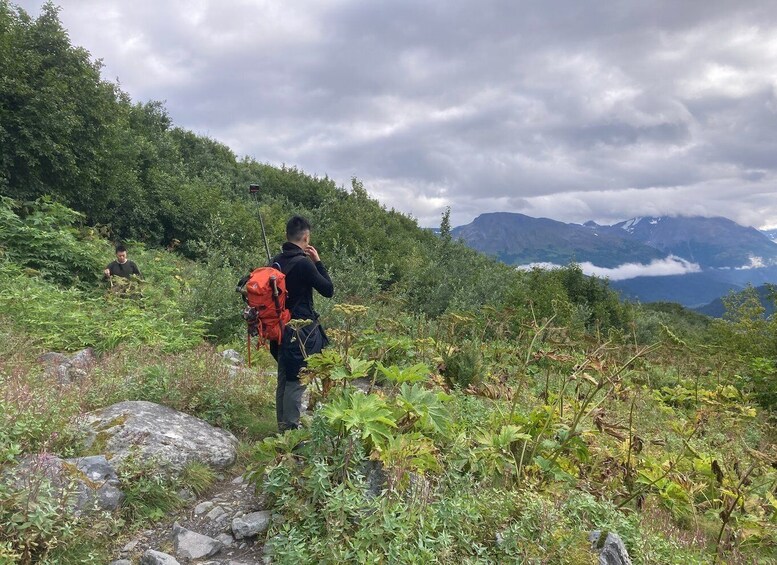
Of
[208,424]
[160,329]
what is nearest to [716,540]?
[208,424]

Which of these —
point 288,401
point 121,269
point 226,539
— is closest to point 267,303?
point 288,401

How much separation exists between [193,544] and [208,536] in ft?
0.50

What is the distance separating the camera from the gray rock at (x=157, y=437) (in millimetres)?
4132

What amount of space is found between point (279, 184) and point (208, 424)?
95.3ft

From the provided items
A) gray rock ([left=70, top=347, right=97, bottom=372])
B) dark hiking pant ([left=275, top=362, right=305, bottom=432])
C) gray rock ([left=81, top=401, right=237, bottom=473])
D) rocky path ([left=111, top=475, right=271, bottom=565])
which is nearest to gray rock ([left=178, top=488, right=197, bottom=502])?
rocky path ([left=111, top=475, right=271, bottom=565])

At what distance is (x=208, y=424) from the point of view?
508 centimetres

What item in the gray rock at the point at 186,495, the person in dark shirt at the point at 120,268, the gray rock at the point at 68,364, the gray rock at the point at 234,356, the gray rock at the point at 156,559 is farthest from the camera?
the person in dark shirt at the point at 120,268

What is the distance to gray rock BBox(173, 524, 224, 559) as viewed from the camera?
3439 millimetres

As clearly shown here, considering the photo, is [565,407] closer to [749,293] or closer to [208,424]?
[208,424]

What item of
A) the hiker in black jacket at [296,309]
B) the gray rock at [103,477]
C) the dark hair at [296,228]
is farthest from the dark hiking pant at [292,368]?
the gray rock at [103,477]

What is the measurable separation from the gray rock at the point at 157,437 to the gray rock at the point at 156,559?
0.94 m

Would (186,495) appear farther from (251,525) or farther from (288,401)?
(288,401)

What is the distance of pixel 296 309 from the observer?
5004mm

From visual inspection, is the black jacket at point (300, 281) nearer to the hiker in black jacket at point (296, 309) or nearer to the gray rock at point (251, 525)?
the hiker in black jacket at point (296, 309)
